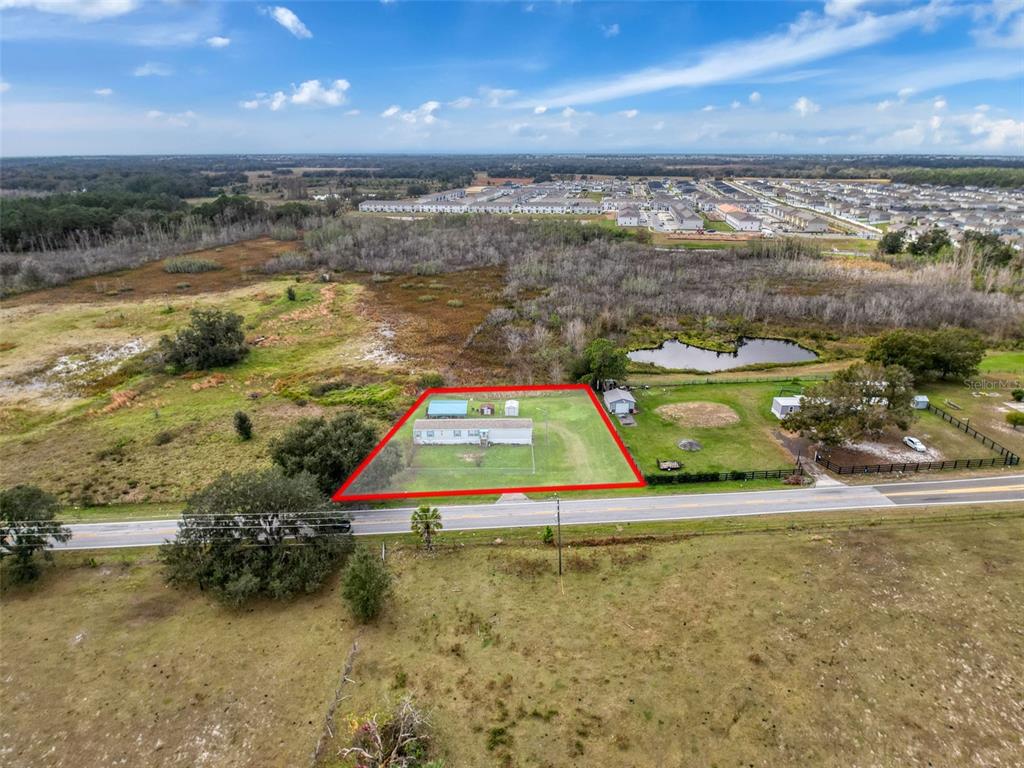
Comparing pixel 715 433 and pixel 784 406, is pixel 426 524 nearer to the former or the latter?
pixel 715 433

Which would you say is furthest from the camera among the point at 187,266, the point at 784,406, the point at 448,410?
the point at 187,266

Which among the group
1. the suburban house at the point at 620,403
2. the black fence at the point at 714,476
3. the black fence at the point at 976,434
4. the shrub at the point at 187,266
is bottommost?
the black fence at the point at 714,476

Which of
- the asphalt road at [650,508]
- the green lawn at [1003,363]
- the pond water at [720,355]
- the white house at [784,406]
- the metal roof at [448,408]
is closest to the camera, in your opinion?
the asphalt road at [650,508]

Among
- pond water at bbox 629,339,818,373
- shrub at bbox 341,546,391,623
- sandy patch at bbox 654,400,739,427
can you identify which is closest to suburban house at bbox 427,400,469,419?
sandy patch at bbox 654,400,739,427

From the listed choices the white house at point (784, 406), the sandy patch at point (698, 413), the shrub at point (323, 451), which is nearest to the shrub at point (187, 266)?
the shrub at point (323, 451)

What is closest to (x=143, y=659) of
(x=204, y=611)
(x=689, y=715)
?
(x=204, y=611)

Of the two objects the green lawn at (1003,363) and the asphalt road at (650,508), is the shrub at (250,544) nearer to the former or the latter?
the asphalt road at (650,508)

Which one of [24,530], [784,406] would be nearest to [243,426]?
[24,530]
